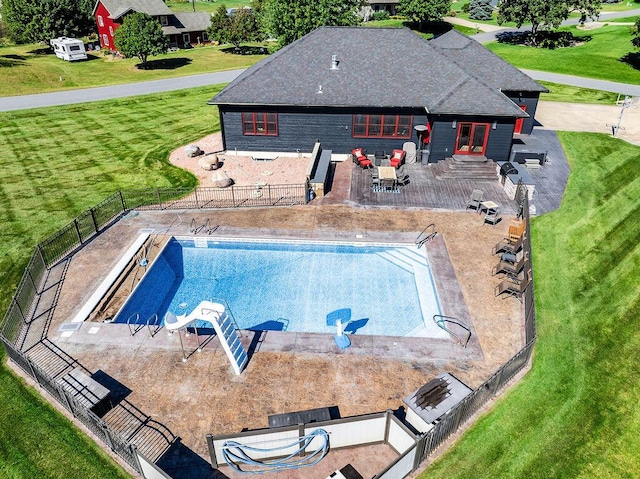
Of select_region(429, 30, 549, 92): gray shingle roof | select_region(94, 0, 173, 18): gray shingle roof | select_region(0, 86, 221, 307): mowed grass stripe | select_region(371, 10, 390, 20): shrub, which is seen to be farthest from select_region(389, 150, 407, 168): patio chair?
select_region(371, 10, 390, 20): shrub

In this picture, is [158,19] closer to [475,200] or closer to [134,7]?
[134,7]

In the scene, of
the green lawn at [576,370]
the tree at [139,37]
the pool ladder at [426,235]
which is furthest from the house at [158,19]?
the green lawn at [576,370]

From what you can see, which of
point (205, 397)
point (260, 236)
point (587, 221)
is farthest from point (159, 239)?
point (587, 221)

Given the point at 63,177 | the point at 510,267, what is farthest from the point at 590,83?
the point at 63,177

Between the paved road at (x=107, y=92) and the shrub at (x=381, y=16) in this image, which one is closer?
the paved road at (x=107, y=92)

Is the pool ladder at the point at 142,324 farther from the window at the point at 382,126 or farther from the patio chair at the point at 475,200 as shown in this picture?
the window at the point at 382,126

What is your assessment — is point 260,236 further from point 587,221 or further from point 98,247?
A: point 587,221

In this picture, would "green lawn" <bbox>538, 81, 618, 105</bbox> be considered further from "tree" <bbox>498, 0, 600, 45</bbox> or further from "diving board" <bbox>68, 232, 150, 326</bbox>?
"diving board" <bbox>68, 232, 150, 326</bbox>
